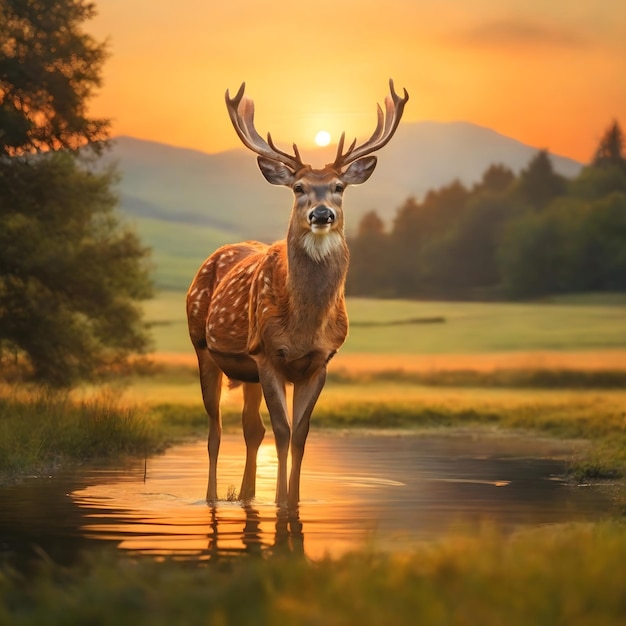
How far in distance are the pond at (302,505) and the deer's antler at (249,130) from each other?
314 centimetres

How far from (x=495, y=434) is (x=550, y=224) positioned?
33.3m

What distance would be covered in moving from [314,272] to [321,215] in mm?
703

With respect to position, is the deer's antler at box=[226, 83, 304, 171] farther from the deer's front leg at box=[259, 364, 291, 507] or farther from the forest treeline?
the forest treeline

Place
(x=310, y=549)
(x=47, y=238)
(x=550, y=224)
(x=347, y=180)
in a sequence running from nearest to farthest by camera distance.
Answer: (x=310, y=549)
(x=347, y=180)
(x=47, y=238)
(x=550, y=224)

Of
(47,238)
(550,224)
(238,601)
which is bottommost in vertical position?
(238,601)

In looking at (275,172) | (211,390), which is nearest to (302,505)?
(211,390)

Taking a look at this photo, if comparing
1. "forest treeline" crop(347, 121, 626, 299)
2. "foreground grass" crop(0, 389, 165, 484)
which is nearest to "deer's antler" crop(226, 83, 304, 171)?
"foreground grass" crop(0, 389, 165, 484)

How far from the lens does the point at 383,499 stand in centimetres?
1528

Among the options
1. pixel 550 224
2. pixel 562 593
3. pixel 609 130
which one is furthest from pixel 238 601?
pixel 609 130

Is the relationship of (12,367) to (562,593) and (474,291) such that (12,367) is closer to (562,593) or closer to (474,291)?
(562,593)

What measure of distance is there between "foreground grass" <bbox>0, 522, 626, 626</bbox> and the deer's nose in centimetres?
490

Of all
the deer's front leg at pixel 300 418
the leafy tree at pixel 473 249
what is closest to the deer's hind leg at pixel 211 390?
the deer's front leg at pixel 300 418

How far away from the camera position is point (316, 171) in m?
14.4

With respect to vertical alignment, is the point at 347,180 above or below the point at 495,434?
above
